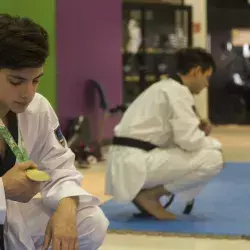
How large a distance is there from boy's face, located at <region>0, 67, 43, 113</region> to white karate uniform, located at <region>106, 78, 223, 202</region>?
198cm

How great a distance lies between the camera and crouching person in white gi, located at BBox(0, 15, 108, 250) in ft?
6.26

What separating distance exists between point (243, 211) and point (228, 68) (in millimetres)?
9844

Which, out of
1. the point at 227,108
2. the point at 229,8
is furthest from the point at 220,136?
the point at 229,8

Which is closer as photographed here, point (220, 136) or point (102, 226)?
point (102, 226)

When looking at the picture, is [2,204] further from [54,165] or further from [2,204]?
[54,165]

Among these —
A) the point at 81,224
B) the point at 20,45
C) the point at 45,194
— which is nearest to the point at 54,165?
the point at 45,194

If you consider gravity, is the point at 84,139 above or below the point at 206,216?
above

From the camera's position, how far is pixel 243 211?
4.24m

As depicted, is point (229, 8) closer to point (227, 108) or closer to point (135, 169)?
Answer: point (227, 108)

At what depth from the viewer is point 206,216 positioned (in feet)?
13.4

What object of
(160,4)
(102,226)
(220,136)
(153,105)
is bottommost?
(220,136)

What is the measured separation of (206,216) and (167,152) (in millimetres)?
475

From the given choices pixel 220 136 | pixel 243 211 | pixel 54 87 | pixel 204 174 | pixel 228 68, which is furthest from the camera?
pixel 228 68

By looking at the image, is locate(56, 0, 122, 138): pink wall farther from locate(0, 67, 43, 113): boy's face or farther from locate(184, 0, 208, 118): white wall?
locate(0, 67, 43, 113): boy's face
